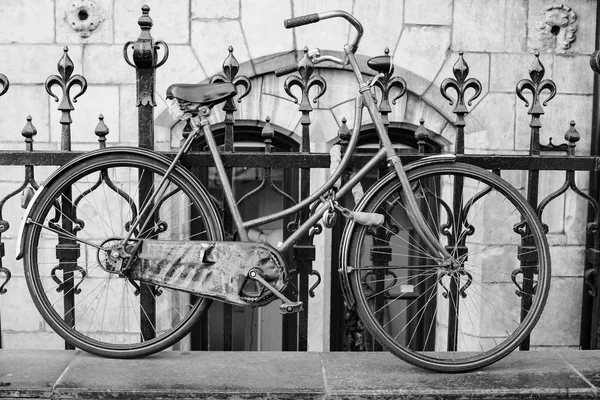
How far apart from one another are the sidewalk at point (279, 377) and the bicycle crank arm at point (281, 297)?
1.00 ft

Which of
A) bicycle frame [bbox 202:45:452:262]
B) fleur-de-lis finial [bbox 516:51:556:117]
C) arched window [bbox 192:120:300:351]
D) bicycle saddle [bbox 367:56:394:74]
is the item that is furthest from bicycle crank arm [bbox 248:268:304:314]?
arched window [bbox 192:120:300:351]

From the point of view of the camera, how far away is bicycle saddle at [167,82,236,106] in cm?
366

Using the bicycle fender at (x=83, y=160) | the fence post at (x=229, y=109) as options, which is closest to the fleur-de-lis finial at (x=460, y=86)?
the fence post at (x=229, y=109)

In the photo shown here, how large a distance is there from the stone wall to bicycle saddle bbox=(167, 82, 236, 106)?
2.11 metres

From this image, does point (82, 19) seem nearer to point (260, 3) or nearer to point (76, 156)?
point (260, 3)

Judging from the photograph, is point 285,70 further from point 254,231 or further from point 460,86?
point 254,231

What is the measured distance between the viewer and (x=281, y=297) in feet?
11.8

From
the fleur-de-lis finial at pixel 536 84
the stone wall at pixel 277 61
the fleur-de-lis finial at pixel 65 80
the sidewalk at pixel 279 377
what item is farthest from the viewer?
the stone wall at pixel 277 61

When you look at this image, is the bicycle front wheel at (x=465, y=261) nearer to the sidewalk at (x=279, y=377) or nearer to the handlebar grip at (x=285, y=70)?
the sidewalk at (x=279, y=377)

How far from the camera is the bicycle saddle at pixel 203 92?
3.66 metres

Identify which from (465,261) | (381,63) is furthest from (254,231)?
(381,63)

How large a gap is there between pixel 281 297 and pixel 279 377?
0.36 metres

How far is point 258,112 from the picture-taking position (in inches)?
229

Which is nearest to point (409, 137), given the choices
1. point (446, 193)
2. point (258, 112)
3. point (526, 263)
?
point (446, 193)
